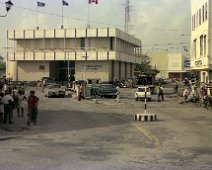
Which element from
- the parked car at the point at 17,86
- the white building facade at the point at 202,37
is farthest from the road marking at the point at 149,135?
the white building facade at the point at 202,37

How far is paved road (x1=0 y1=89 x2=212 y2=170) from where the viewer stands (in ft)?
44.0

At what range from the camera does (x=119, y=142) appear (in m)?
18.6

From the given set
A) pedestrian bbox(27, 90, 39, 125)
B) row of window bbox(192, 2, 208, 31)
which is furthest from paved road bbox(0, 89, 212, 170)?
row of window bbox(192, 2, 208, 31)

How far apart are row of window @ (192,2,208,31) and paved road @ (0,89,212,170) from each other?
102 feet

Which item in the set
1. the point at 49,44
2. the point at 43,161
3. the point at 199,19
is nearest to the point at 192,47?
the point at 199,19

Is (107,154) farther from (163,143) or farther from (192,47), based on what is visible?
(192,47)

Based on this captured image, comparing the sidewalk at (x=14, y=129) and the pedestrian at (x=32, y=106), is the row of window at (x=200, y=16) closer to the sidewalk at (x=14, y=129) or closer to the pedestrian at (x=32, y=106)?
the sidewalk at (x=14, y=129)

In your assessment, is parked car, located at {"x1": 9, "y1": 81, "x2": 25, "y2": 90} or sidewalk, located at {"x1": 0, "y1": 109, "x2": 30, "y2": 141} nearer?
sidewalk, located at {"x1": 0, "y1": 109, "x2": 30, "y2": 141}

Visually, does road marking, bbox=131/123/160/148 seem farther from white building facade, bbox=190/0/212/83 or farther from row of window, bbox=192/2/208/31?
row of window, bbox=192/2/208/31

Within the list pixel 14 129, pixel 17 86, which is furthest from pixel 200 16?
pixel 14 129

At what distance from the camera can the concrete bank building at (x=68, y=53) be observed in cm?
9819

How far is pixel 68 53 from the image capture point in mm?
98812

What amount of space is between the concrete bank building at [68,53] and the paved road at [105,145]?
71.0m

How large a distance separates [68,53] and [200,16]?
42.3 meters
